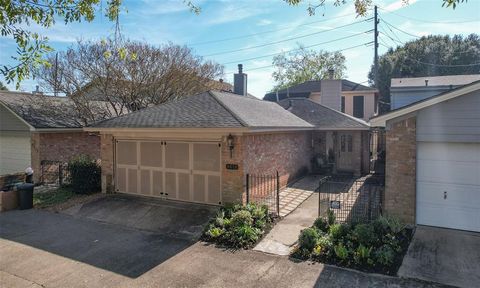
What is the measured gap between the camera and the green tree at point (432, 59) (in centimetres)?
3269

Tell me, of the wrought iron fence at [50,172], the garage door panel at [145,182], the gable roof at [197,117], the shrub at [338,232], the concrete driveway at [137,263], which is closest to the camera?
the concrete driveway at [137,263]

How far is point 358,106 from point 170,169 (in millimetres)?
19958

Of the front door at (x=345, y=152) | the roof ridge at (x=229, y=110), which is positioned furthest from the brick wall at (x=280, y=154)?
the front door at (x=345, y=152)

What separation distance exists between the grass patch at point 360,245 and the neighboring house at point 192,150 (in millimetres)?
2865

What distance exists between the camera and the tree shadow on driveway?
21.9 feet

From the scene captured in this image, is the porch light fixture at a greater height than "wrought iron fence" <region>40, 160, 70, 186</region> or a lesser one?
greater

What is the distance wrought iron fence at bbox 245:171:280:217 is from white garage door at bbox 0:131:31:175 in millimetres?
11551

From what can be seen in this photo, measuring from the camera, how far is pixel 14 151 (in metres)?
16.0

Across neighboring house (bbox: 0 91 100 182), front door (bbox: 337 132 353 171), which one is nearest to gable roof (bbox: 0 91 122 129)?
neighboring house (bbox: 0 91 100 182)

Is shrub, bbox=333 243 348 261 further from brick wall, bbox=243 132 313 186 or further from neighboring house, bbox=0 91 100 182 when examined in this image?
neighboring house, bbox=0 91 100 182

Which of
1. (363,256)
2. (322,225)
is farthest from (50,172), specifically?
(363,256)

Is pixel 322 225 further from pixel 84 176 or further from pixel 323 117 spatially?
pixel 323 117

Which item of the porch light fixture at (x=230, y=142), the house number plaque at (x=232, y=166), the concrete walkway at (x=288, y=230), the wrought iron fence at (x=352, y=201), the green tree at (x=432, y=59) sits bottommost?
the concrete walkway at (x=288, y=230)

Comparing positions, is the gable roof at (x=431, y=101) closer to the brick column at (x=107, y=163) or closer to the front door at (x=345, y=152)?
the front door at (x=345, y=152)
